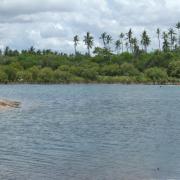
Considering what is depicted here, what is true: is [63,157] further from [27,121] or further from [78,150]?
[27,121]

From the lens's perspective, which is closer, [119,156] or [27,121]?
[119,156]

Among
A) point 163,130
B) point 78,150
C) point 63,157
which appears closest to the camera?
point 63,157

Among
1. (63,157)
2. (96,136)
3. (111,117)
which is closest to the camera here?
(63,157)

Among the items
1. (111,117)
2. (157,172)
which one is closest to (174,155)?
(157,172)

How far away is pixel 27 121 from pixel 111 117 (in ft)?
48.0

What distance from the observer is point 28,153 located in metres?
41.9

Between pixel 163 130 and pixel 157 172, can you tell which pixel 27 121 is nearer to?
pixel 163 130

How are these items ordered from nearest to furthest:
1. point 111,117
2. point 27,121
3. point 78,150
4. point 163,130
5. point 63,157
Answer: point 63,157, point 78,150, point 163,130, point 27,121, point 111,117

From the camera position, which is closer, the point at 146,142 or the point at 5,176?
the point at 5,176

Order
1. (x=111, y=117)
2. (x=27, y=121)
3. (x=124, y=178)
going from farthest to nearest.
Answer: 1. (x=111, y=117)
2. (x=27, y=121)
3. (x=124, y=178)

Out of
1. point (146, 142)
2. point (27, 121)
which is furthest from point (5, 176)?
point (27, 121)

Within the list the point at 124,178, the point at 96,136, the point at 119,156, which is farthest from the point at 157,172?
Answer: the point at 96,136

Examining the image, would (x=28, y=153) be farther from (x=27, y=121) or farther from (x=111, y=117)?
(x=111, y=117)

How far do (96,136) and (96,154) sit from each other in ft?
41.4
